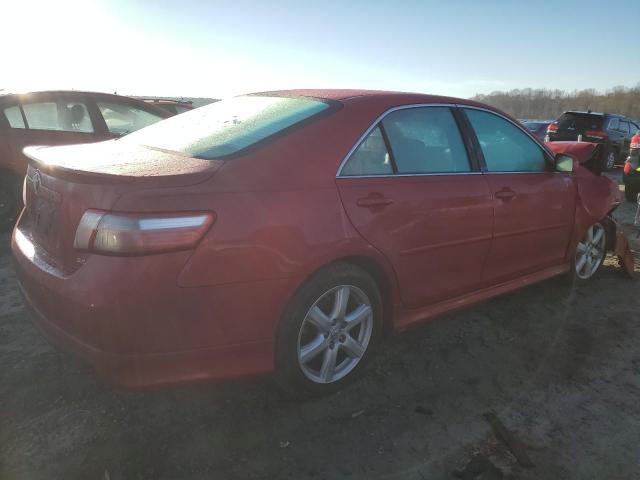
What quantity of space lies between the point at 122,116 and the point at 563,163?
5352 millimetres

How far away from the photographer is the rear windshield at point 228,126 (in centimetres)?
241

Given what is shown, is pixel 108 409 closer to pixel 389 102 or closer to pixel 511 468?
pixel 511 468

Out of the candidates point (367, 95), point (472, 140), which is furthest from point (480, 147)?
point (367, 95)

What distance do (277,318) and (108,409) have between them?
39.8 inches

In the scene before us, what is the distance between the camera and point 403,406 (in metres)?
2.62

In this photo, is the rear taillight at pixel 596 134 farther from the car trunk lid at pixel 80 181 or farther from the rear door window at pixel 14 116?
the car trunk lid at pixel 80 181

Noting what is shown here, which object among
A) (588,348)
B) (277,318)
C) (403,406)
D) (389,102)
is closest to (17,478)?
(277,318)

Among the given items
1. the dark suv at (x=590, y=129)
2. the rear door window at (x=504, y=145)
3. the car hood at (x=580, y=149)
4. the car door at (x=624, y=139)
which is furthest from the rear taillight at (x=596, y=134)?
the rear door window at (x=504, y=145)

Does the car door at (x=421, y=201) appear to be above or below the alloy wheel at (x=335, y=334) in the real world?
above

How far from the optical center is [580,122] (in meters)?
15.4

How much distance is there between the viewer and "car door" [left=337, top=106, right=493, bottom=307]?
2580 mm

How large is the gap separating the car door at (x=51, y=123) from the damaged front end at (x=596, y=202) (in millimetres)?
5355

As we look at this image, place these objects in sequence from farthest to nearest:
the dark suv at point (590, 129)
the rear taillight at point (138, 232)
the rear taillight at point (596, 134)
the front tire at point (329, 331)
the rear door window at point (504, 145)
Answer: the dark suv at point (590, 129), the rear taillight at point (596, 134), the rear door window at point (504, 145), the front tire at point (329, 331), the rear taillight at point (138, 232)

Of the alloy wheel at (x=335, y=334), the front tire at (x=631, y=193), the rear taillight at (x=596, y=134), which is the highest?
the rear taillight at (x=596, y=134)
